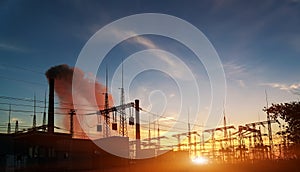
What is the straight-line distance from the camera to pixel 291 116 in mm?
23156

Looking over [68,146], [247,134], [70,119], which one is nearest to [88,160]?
[68,146]

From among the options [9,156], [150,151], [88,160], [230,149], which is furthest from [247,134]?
[9,156]

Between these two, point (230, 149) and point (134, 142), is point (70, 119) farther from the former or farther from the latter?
point (230, 149)

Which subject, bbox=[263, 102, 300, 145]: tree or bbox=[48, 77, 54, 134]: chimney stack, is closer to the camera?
bbox=[263, 102, 300, 145]: tree

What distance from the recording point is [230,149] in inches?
2499

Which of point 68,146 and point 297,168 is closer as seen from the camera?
point 297,168

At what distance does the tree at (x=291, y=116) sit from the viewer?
22.9 metres

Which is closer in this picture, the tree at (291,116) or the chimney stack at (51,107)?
the tree at (291,116)

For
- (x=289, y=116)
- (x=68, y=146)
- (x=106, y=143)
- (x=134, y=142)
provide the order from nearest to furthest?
(x=289, y=116)
(x=68, y=146)
(x=106, y=143)
(x=134, y=142)

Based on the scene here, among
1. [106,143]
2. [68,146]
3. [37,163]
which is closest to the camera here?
[37,163]

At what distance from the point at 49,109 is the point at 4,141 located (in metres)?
11.8

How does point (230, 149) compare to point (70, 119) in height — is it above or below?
below

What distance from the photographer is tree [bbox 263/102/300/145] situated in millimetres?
22859

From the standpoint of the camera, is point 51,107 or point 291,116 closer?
point 291,116
